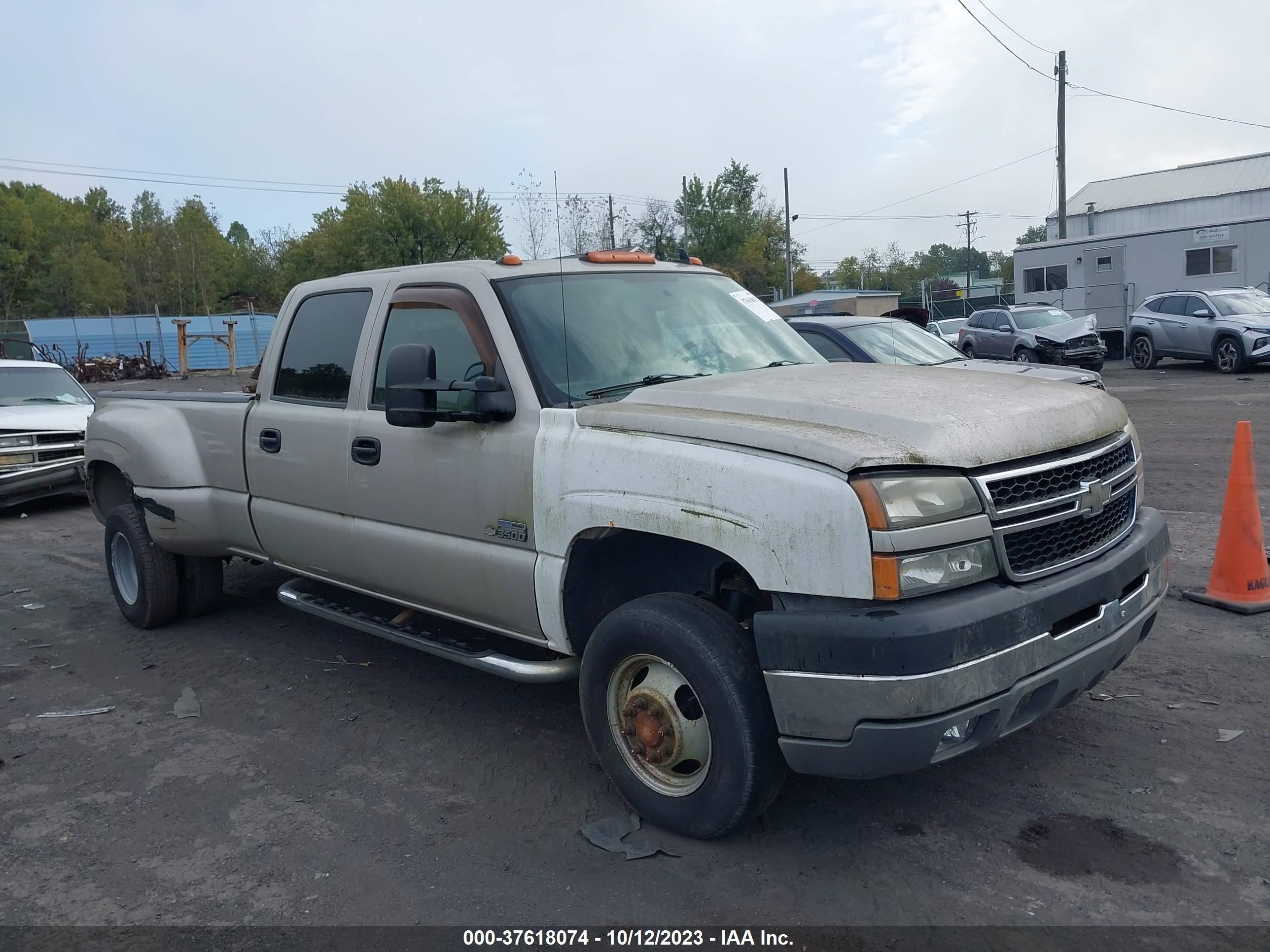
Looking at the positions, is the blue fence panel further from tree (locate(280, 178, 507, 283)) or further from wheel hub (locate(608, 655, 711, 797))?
wheel hub (locate(608, 655, 711, 797))

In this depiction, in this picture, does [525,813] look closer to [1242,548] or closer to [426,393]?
[426,393]

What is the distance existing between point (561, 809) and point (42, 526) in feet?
29.5

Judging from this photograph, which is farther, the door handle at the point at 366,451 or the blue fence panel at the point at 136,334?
the blue fence panel at the point at 136,334

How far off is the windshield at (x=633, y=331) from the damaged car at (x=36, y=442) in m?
7.85

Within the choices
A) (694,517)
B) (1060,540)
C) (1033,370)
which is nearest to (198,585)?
(694,517)

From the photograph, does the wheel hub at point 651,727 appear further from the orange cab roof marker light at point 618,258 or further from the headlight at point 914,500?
the orange cab roof marker light at point 618,258

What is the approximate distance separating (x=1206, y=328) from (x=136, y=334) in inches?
1620

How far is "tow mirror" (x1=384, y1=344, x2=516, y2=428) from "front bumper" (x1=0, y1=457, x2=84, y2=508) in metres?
8.07

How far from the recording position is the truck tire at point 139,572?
6184 millimetres

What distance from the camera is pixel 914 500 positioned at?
2951 millimetres

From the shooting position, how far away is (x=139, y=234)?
2596 inches

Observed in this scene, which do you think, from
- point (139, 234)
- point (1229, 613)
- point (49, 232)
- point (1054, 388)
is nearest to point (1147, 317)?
point (1229, 613)

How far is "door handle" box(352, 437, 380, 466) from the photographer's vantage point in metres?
4.55

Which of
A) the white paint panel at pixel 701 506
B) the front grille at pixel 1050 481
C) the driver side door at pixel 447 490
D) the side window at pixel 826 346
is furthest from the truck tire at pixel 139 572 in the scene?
the side window at pixel 826 346
